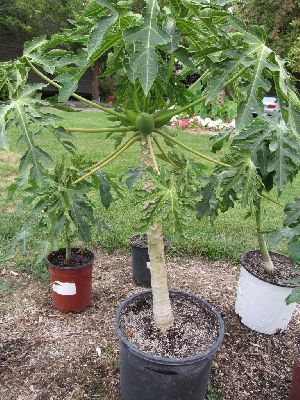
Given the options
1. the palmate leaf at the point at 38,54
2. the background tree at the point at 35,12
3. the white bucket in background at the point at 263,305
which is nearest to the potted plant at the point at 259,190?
the white bucket in background at the point at 263,305

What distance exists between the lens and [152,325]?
7.16 ft

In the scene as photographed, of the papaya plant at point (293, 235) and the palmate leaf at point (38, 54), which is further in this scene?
the papaya plant at point (293, 235)

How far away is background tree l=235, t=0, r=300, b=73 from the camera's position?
15.0 m

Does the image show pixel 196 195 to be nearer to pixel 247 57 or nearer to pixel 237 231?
pixel 247 57

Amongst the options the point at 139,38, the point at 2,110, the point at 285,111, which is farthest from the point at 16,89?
the point at 285,111

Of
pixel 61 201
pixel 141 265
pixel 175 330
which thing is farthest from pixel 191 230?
pixel 61 201

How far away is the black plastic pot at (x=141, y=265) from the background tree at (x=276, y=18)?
13858 millimetres

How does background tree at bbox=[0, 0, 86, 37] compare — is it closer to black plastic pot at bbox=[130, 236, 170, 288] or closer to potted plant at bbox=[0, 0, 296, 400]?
black plastic pot at bbox=[130, 236, 170, 288]

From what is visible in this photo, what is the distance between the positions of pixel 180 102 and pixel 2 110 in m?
0.74

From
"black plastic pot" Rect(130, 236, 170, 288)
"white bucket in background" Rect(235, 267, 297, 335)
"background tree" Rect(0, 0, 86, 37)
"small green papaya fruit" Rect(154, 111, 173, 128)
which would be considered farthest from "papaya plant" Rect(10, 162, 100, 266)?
"background tree" Rect(0, 0, 86, 37)

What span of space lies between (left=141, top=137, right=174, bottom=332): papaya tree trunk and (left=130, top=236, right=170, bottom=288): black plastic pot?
1013 millimetres

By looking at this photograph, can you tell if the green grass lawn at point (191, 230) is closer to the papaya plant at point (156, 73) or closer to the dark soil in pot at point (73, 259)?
the dark soil in pot at point (73, 259)

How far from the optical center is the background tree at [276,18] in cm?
1504

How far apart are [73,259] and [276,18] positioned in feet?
49.4
